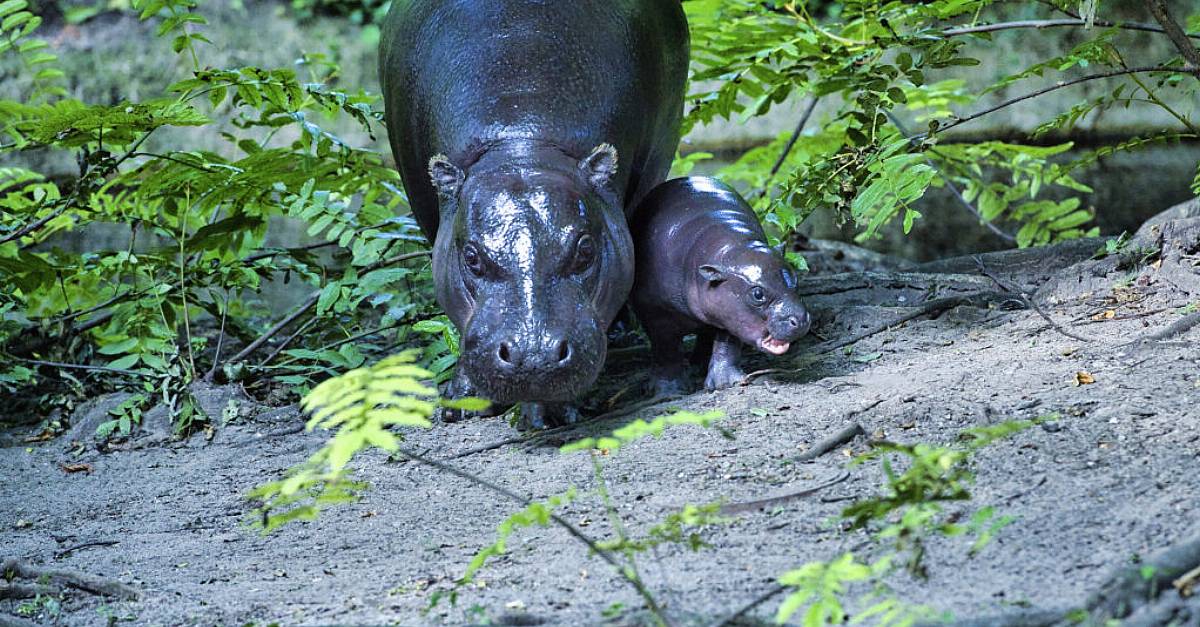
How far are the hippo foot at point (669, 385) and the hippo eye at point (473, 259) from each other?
93cm

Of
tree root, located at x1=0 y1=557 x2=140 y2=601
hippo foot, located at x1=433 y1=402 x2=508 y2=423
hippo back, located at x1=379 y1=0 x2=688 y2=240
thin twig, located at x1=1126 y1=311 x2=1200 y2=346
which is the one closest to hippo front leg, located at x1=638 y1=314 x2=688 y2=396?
hippo back, located at x1=379 y1=0 x2=688 y2=240

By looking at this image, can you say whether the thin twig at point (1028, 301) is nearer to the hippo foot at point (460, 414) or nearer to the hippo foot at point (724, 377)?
the hippo foot at point (724, 377)

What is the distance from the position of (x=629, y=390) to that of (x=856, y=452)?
5.29 feet

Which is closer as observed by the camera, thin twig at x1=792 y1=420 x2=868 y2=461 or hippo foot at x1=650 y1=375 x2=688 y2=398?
thin twig at x1=792 y1=420 x2=868 y2=461

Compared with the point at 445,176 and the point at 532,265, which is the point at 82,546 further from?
the point at 445,176

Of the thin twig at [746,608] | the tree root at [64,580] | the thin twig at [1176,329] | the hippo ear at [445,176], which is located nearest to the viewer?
the thin twig at [746,608]

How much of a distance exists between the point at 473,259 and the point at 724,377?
3.62 feet

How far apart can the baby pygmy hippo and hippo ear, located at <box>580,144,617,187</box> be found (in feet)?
1.34

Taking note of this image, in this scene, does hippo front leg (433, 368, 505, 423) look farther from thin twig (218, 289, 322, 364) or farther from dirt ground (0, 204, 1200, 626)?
thin twig (218, 289, 322, 364)

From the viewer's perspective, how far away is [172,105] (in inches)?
201

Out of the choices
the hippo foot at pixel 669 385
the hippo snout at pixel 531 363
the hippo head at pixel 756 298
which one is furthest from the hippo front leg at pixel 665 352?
the hippo snout at pixel 531 363

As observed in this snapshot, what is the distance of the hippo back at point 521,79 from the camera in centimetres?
480

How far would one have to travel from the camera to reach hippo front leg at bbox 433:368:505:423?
16.3 feet

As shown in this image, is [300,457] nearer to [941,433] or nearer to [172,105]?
[172,105]
